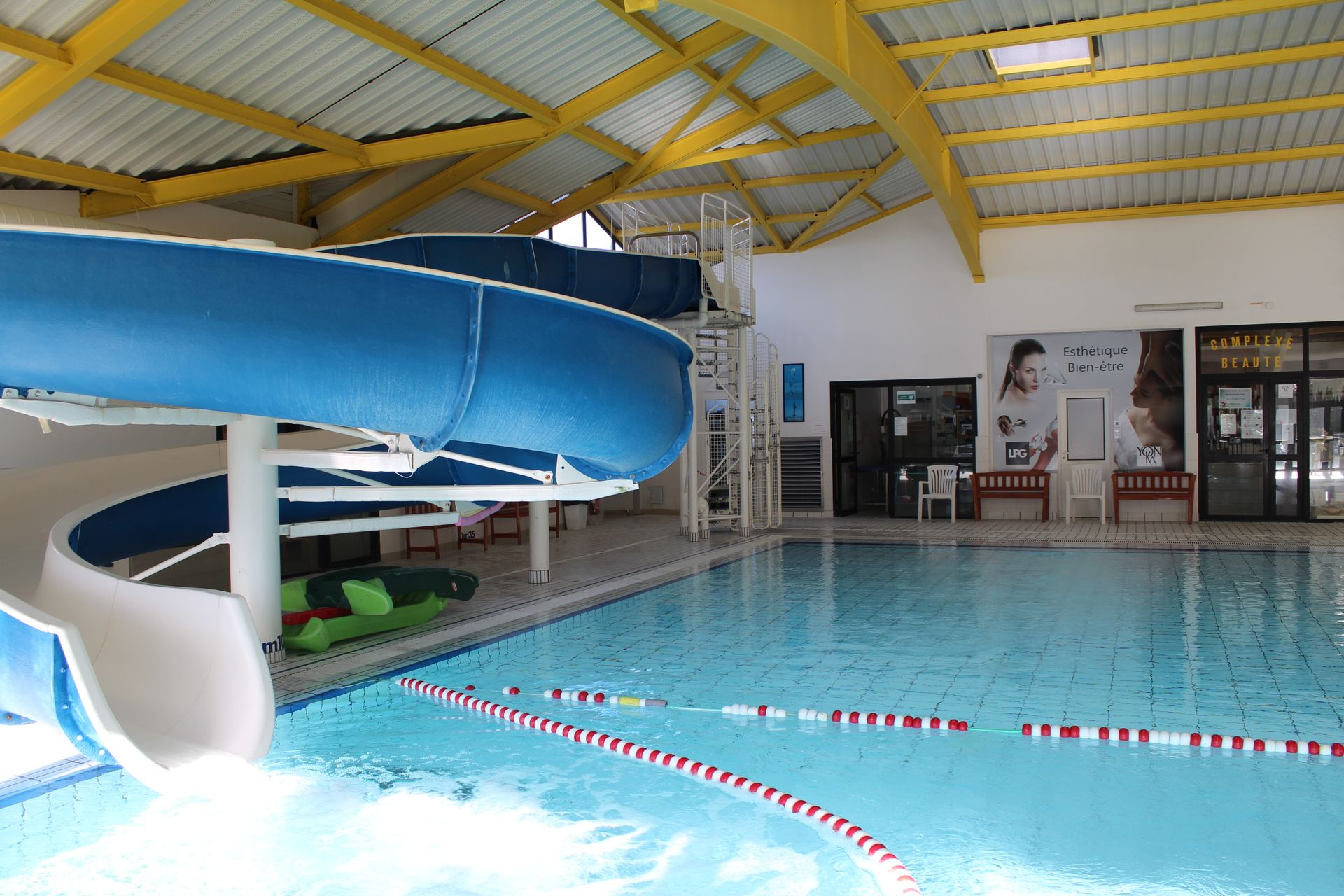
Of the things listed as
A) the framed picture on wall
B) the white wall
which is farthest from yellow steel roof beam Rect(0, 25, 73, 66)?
the framed picture on wall

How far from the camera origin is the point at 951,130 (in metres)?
12.8

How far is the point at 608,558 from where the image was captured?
11.4 meters

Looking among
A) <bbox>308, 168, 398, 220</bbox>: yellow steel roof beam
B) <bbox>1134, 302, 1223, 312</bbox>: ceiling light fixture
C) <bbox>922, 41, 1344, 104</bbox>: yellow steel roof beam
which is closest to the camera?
<bbox>922, 41, 1344, 104</bbox>: yellow steel roof beam

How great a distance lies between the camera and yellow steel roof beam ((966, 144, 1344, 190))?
1277cm

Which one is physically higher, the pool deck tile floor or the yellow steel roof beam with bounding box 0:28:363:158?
the yellow steel roof beam with bounding box 0:28:363:158

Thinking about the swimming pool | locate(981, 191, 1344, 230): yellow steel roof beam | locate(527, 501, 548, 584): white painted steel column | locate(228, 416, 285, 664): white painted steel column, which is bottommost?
the swimming pool

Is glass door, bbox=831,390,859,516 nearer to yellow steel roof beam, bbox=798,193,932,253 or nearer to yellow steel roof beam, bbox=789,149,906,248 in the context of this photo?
yellow steel roof beam, bbox=798,193,932,253

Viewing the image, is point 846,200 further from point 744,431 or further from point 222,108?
point 222,108

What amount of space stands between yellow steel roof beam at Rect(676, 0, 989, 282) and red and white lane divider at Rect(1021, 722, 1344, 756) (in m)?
4.79

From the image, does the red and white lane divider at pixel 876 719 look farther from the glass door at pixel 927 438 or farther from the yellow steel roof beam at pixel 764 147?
the glass door at pixel 927 438

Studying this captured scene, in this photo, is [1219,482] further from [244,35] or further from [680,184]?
[244,35]

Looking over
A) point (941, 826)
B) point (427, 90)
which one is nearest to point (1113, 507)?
point (427, 90)

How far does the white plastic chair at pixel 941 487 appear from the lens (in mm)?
15422

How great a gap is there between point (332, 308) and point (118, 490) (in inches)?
154
